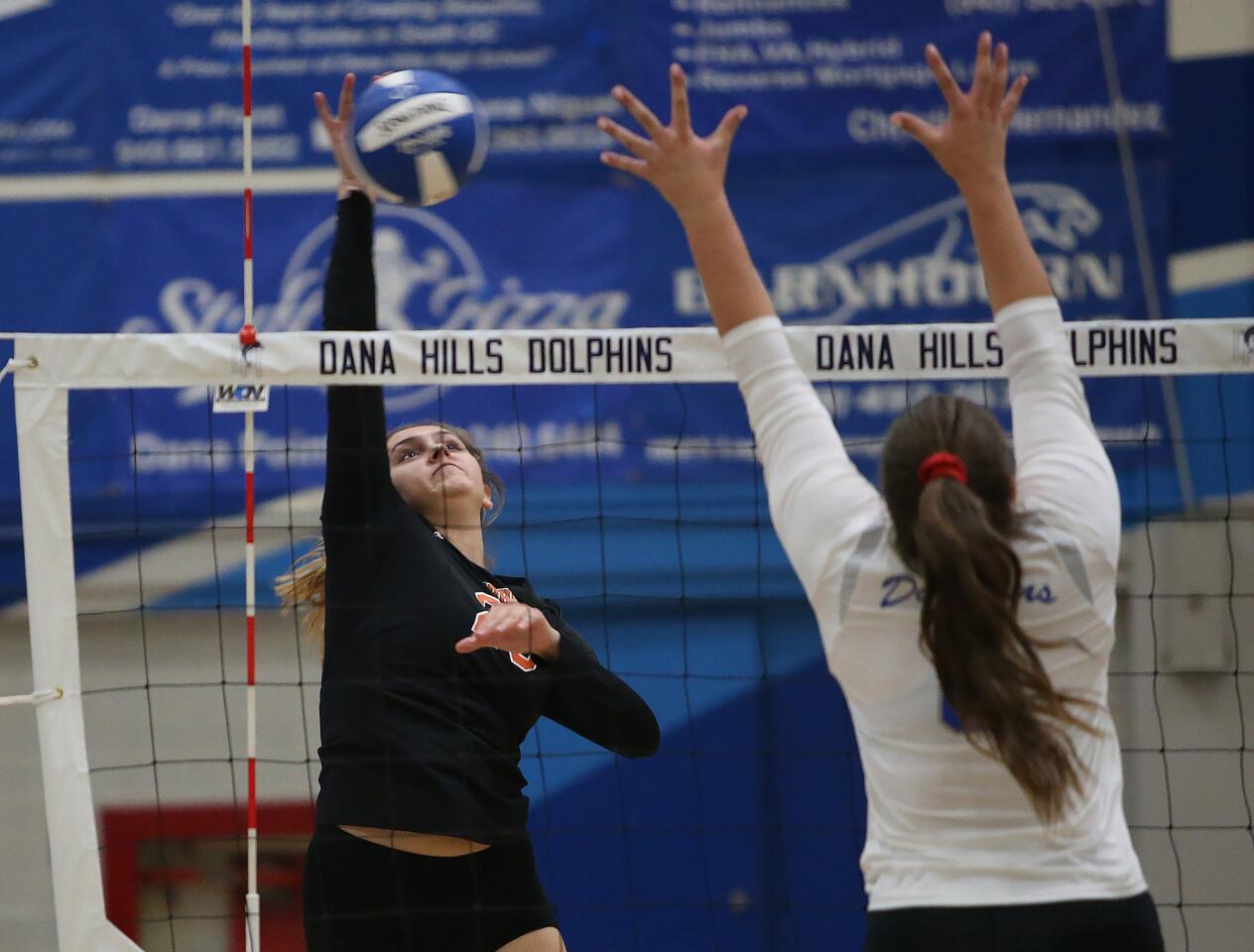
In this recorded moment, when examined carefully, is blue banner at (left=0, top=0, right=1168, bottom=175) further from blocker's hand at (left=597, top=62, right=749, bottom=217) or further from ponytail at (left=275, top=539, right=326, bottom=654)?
blocker's hand at (left=597, top=62, right=749, bottom=217)

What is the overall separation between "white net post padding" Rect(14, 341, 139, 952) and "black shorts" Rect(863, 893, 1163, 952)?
2245 mm

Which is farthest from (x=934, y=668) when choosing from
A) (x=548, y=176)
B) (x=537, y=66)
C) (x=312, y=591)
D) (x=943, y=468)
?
(x=537, y=66)

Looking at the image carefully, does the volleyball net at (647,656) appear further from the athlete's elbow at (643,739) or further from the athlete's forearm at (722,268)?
the athlete's forearm at (722,268)

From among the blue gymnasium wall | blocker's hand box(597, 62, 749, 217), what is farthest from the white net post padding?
the blue gymnasium wall

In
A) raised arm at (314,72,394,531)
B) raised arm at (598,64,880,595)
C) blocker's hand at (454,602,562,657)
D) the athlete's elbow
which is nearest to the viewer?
raised arm at (598,64,880,595)

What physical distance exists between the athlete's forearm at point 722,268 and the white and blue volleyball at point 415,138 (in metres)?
1.20

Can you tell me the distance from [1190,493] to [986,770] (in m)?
4.88

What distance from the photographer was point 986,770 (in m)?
1.87

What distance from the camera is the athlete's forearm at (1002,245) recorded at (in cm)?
207

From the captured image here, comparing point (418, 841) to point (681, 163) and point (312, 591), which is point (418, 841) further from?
point (681, 163)

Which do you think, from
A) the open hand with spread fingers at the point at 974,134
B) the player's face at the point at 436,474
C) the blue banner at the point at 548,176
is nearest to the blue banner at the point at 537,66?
the blue banner at the point at 548,176

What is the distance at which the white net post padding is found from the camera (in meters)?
3.49

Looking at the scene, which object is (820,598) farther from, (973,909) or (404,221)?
(404,221)

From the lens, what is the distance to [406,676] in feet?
10.6
